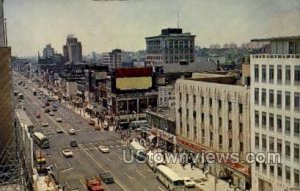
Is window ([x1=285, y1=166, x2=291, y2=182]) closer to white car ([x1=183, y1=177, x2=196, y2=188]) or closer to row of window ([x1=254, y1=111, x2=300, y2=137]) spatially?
row of window ([x1=254, y1=111, x2=300, y2=137])

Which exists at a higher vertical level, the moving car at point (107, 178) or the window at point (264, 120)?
the window at point (264, 120)

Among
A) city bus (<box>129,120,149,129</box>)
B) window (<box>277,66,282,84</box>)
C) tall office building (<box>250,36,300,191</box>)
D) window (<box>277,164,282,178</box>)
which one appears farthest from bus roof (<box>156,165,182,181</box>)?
city bus (<box>129,120,149,129</box>)

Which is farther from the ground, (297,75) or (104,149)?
(297,75)

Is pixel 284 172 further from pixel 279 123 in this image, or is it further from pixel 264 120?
pixel 264 120

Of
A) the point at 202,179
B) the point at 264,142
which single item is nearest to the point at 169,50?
the point at 202,179

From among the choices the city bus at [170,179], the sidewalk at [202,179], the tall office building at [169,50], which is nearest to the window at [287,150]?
the sidewalk at [202,179]

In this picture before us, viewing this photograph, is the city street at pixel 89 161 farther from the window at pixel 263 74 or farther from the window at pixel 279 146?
the window at pixel 263 74

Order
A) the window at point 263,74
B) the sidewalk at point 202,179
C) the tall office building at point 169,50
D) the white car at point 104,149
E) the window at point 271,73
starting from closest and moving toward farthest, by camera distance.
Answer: the window at point 271,73 < the window at point 263,74 < the sidewalk at point 202,179 < the white car at point 104,149 < the tall office building at point 169,50
